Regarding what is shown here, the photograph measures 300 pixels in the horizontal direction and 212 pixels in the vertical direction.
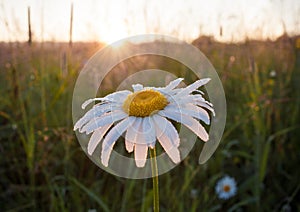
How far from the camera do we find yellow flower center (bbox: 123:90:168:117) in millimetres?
831

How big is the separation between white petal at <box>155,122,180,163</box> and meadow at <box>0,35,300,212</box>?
689 mm

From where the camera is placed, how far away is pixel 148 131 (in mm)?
745

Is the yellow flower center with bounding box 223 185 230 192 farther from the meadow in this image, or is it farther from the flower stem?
the flower stem

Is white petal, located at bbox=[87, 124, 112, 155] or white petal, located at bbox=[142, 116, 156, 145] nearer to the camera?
white petal, located at bbox=[142, 116, 156, 145]

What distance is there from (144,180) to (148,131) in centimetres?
104

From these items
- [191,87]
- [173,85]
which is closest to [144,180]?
[173,85]

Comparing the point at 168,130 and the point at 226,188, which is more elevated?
the point at 168,130

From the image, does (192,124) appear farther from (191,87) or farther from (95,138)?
(95,138)

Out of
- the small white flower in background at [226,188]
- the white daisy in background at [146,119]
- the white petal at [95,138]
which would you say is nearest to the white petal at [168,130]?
the white daisy in background at [146,119]

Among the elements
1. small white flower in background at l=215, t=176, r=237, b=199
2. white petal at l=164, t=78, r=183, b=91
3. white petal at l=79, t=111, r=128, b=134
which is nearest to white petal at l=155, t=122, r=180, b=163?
white petal at l=79, t=111, r=128, b=134

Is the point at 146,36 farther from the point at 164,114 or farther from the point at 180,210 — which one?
the point at 164,114

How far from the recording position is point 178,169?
6.27 ft

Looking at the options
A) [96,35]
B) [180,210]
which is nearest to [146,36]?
[96,35]

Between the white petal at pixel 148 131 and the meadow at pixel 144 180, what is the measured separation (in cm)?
68
